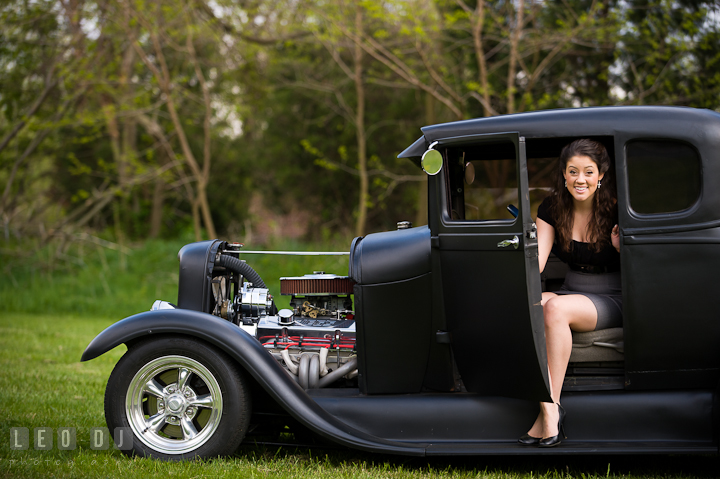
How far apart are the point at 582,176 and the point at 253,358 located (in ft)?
6.47

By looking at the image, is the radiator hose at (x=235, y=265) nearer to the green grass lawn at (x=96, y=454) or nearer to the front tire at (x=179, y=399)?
the front tire at (x=179, y=399)

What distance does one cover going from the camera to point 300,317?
13.5 ft

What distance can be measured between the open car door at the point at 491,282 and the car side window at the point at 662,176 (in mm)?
592

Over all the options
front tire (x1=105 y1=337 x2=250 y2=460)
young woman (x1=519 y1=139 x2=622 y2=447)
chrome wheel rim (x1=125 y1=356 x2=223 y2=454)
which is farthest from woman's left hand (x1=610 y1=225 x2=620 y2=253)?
chrome wheel rim (x1=125 y1=356 x2=223 y2=454)

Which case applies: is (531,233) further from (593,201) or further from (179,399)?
(179,399)

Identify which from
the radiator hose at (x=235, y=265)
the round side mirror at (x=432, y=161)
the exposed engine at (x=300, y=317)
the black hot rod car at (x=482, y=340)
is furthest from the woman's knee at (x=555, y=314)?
the radiator hose at (x=235, y=265)

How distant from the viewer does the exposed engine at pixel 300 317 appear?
375cm

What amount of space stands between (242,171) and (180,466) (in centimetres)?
1598

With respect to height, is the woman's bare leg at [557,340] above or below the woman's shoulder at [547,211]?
below

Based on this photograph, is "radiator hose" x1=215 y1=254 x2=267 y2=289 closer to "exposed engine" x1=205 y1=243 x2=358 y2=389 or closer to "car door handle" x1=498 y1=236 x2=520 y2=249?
"exposed engine" x1=205 y1=243 x2=358 y2=389

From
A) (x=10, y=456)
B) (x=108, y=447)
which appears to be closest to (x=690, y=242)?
(x=108, y=447)

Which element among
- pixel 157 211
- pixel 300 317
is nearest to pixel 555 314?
pixel 300 317

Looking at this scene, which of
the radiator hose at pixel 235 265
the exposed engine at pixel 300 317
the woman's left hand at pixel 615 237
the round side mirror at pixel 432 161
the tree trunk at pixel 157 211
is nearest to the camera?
the round side mirror at pixel 432 161

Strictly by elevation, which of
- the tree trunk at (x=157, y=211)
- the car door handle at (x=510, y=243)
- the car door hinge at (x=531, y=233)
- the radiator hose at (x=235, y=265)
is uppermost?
the tree trunk at (x=157, y=211)
